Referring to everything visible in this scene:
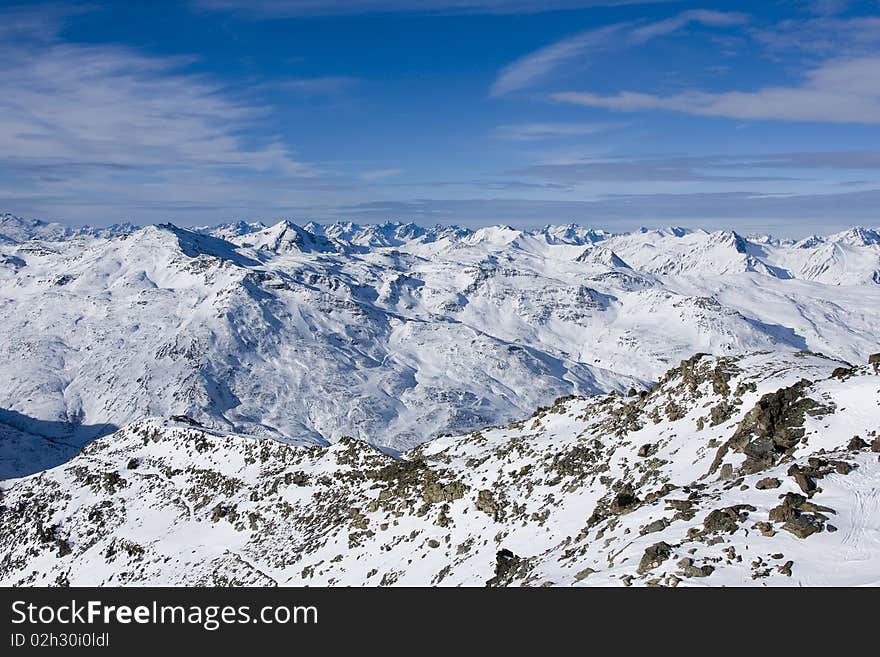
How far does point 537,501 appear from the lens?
43.6 meters

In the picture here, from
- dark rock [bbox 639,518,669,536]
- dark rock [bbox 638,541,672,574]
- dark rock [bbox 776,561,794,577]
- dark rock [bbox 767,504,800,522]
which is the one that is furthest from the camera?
dark rock [bbox 639,518,669,536]

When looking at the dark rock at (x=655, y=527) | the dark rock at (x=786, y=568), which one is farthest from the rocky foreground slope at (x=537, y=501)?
the dark rock at (x=655, y=527)

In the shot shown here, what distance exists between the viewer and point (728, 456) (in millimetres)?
36562

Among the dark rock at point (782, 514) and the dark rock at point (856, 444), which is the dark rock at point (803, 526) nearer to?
the dark rock at point (782, 514)

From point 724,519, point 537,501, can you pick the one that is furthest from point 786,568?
point 537,501

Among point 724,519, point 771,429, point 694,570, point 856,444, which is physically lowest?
point 694,570

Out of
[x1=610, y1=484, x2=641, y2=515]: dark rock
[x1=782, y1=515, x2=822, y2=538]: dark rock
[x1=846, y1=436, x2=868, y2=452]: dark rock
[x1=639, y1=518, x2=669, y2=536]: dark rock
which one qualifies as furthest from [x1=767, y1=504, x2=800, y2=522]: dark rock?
[x1=610, y1=484, x2=641, y2=515]: dark rock

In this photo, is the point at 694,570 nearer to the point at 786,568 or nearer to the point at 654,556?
the point at 654,556

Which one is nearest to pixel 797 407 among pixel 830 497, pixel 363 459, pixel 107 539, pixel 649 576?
pixel 830 497

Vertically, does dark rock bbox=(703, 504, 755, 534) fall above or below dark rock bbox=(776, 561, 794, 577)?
above

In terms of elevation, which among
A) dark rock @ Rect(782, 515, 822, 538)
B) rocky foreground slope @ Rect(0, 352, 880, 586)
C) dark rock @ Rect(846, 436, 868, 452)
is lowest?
rocky foreground slope @ Rect(0, 352, 880, 586)

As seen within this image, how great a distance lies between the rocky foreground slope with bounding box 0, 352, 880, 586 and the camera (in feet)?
81.3

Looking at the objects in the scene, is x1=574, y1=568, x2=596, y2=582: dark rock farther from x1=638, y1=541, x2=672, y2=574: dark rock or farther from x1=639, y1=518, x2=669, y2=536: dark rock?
x1=639, y1=518, x2=669, y2=536: dark rock

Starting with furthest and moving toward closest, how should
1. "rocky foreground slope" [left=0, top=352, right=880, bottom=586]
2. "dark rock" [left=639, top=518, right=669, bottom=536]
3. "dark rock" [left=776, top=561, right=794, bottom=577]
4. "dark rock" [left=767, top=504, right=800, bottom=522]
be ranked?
"dark rock" [left=639, top=518, right=669, bottom=536]
"rocky foreground slope" [left=0, top=352, right=880, bottom=586]
"dark rock" [left=767, top=504, right=800, bottom=522]
"dark rock" [left=776, top=561, right=794, bottom=577]
